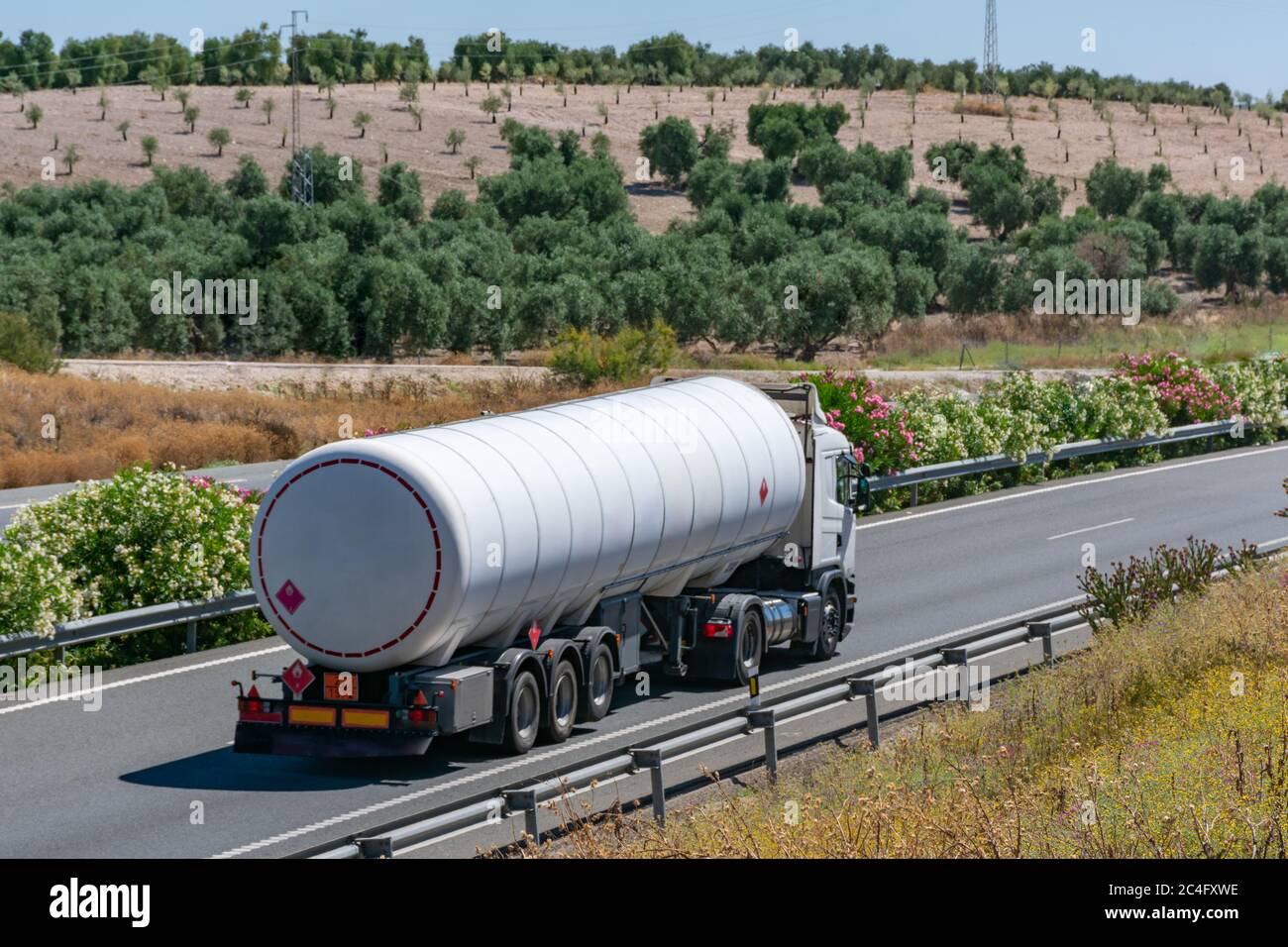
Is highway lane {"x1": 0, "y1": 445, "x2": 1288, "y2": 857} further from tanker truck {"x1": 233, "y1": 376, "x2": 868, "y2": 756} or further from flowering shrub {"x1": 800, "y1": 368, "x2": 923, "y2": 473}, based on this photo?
flowering shrub {"x1": 800, "y1": 368, "x2": 923, "y2": 473}

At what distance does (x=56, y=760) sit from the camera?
44.5ft

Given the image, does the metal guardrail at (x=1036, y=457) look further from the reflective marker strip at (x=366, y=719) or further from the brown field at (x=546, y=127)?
the brown field at (x=546, y=127)

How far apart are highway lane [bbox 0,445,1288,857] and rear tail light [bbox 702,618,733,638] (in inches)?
23.0

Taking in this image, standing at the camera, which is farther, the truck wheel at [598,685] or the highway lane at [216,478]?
the highway lane at [216,478]

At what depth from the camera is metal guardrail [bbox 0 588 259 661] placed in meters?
15.6

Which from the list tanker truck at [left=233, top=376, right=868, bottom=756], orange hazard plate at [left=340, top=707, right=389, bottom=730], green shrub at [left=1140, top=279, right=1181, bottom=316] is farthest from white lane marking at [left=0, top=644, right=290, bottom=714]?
green shrub at [left=1140, top=279, right=1181, bottom=316]

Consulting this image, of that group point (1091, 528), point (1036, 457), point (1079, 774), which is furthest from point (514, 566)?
point (1036, 457)

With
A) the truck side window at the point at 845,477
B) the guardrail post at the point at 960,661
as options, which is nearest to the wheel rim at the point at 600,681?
the guardrail post at the point at 960,661

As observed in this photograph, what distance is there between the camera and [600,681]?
15.2 meters

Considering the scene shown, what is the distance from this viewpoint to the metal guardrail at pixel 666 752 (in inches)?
379

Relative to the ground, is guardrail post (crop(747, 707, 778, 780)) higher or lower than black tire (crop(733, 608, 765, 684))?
higher

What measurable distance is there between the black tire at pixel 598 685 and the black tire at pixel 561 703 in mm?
157
